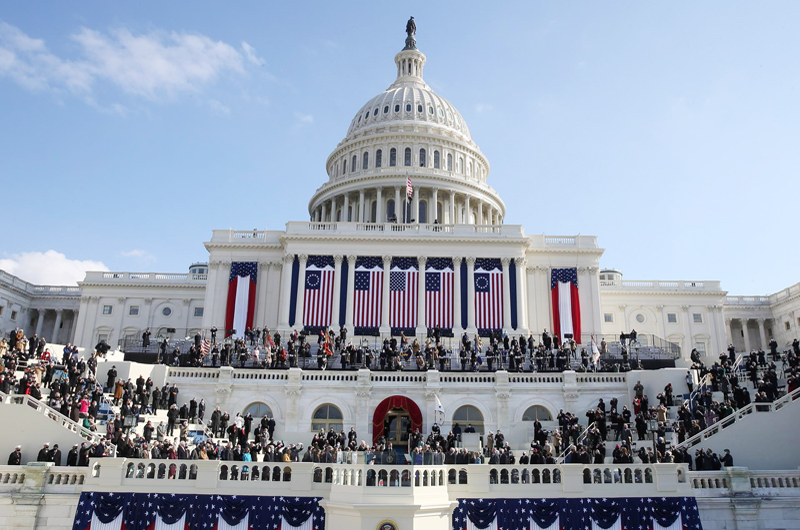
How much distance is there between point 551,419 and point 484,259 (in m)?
23.4

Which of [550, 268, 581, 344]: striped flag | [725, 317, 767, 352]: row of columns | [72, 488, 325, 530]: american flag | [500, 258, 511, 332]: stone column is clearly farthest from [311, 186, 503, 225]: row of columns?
[72, 488, 325, 530]: american flag

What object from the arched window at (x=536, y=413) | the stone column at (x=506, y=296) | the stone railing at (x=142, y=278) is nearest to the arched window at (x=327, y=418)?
the arched window at (x=536, y=413)

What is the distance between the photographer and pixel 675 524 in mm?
23906

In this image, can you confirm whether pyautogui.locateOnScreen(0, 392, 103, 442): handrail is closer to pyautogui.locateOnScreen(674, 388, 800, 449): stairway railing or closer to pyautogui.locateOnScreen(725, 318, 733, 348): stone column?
pyautogui.locateOnScreen(674, 388, 800, 449): stairway railing

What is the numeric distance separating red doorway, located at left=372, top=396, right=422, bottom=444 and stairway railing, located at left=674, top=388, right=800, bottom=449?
551 inches

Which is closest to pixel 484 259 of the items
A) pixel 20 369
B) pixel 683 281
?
pixel 683 281

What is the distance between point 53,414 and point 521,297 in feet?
128

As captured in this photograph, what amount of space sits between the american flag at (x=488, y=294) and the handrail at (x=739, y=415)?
28831 mm

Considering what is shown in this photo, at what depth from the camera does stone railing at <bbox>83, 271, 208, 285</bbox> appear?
76.8 meters

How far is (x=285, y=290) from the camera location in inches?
2331

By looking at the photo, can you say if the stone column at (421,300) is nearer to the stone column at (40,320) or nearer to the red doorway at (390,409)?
the red doorway at (390,409)

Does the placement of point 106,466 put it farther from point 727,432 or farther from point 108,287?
point 108,287

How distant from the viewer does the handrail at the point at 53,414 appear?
2834cm

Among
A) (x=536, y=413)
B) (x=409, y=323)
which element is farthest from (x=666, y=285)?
(x=536, y=413)
